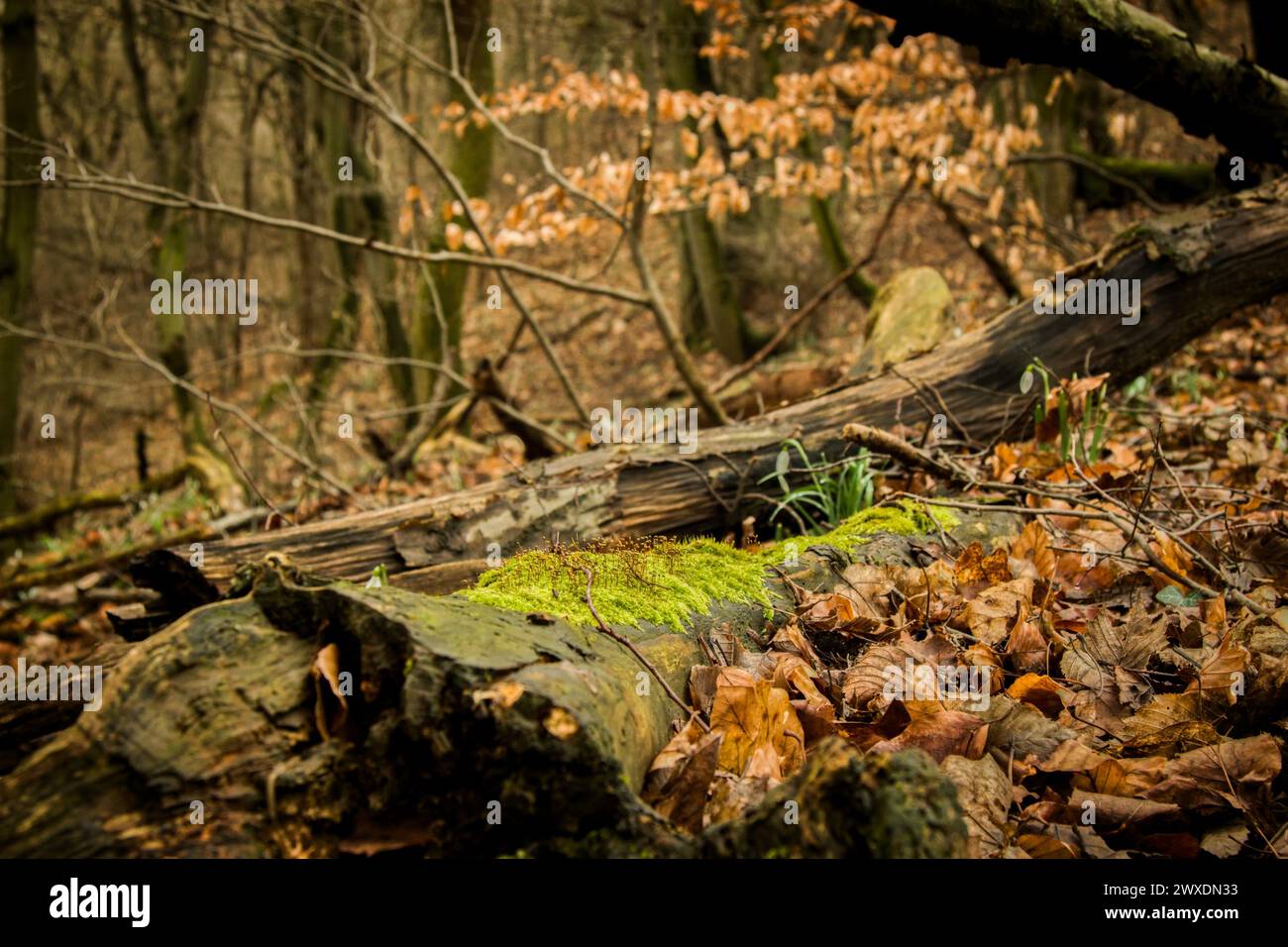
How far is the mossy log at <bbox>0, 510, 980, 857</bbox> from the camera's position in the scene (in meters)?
1.25

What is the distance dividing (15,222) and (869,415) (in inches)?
392

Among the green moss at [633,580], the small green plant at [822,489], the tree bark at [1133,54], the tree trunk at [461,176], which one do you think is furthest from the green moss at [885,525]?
the tree trunk at [461,176]

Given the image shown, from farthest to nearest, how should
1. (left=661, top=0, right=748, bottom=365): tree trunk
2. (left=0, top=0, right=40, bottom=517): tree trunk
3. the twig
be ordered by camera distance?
1. (left=661, top=0, right=748, bottom=365): tree trunk
2. (left=0, top=0, right=40, bottom=517): tree trunk
3. the twig

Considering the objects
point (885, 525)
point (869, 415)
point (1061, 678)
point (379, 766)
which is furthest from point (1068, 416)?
point (379, 766)

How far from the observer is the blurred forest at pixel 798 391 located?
204cm

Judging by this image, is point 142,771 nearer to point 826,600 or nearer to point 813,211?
point 826,600

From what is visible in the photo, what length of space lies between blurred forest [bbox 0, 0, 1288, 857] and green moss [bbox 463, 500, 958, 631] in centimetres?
3

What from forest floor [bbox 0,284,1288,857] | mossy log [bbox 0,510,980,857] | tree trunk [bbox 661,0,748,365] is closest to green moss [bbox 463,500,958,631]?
Answer: forest floor [bbox 0,284,1288,857]

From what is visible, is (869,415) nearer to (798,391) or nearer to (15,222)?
(798,391)

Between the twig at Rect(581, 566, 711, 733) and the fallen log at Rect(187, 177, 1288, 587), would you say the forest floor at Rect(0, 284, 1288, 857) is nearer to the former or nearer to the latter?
the twig at Rect(581, 566, 711, 733)

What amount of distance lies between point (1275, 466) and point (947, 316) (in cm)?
222

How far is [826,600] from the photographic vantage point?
2.42 meters

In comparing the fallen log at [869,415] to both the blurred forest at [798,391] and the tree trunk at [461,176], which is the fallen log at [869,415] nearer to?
the blurred forest at [798,391]
